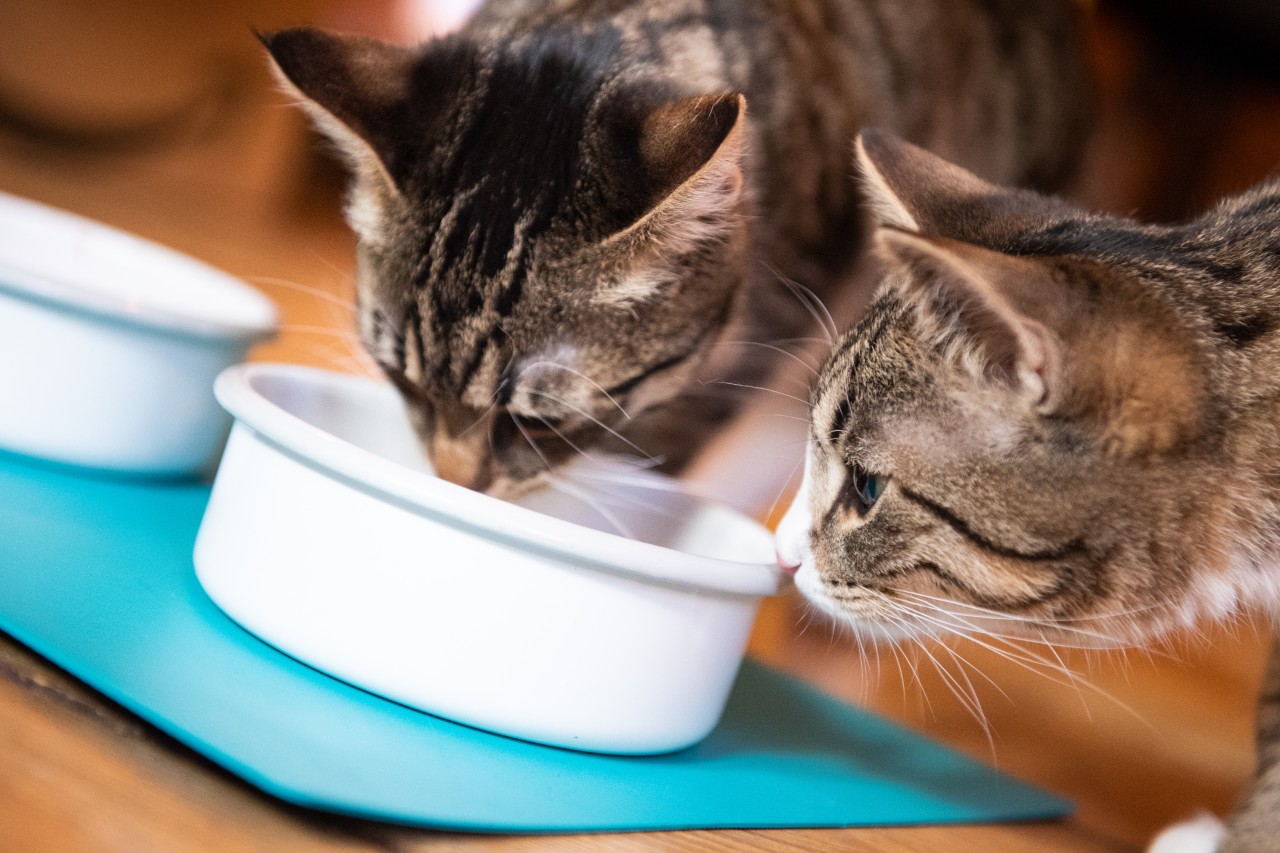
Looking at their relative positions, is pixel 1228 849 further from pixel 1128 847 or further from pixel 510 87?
pixel 510 87

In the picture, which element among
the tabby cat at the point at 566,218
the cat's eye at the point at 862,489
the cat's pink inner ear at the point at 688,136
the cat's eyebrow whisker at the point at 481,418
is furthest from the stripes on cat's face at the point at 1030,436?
the cat's eyebrow whisker at the point at 481,418

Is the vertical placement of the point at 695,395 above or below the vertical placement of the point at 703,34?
below

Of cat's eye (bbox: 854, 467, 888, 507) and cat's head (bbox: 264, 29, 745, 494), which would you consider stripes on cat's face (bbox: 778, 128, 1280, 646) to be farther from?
cat's head (bbox: 264, 29, 745, 494)

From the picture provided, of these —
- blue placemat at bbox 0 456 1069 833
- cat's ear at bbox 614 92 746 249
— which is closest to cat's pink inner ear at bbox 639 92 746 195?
cat's ear at bbox 614 92 746 249

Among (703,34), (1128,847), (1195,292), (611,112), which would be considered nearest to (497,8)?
(703,34)

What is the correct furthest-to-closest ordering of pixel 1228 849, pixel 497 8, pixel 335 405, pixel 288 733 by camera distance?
1. pixel 497 8
2. pixel 335 405
3. pixel 1228 849
4. pixel 288 733

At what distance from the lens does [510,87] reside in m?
1.26

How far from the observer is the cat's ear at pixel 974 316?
2.57ft

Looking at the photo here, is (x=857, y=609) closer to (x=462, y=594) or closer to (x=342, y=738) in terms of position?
(x=462, y=594)

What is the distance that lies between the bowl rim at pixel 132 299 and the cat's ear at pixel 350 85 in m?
0.28

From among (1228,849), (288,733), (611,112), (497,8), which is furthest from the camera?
(497,8)

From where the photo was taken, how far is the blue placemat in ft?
2.80

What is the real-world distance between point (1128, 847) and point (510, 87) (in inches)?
41.9

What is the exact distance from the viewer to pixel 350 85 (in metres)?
1.17
